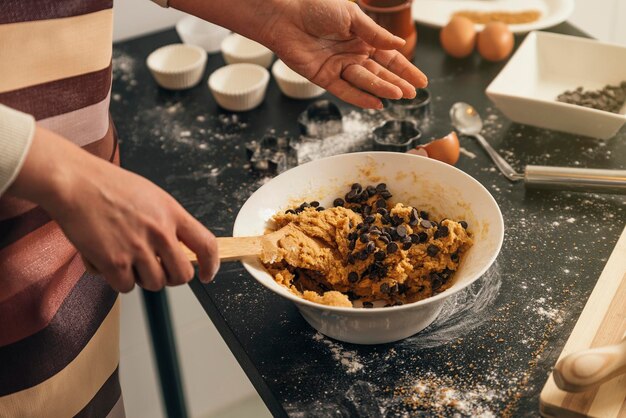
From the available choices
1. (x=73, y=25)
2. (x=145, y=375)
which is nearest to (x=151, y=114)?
(x=73, y=25)

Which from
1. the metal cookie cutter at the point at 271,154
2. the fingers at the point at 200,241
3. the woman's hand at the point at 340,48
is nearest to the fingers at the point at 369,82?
the woman's hand at the point at 340,48

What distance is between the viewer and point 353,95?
1259mm

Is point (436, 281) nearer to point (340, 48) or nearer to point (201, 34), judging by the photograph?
point (340, 48)

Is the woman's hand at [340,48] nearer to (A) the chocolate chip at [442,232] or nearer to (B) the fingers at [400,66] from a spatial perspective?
(B) the fingers at [400,66]

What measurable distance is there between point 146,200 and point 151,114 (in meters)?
0.92

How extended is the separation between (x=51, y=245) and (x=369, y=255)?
1.49ft

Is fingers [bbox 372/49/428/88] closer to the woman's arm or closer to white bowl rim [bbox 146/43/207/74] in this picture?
the woman's arm

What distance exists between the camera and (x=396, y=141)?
1469 millimetres

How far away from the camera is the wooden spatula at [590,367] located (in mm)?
870

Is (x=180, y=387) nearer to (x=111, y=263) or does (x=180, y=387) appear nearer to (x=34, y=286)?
(x=34, y=286)

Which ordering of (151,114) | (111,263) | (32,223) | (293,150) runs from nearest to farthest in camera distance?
(111,263)
(32,223)
(293,150)
(151,114)

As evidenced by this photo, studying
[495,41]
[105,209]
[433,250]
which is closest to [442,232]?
[433,250]

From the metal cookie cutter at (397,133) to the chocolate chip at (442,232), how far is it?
410 millimetres

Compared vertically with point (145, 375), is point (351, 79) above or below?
above
